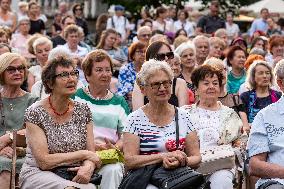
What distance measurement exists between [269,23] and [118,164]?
46.7 feet

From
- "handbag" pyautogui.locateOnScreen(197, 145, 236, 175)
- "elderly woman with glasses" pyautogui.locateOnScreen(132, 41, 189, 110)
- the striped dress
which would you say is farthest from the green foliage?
"handbag" pyautogui.locateOnScreen(197, 145, 236, 175)

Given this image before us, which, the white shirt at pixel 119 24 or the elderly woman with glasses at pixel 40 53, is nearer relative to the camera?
the elderly woman with glasses at pixel 40 53

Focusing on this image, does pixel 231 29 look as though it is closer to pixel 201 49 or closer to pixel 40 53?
pixel 201 49

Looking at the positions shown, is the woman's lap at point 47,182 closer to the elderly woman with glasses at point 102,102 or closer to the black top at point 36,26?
the elderly woman with glasses at point 102,102

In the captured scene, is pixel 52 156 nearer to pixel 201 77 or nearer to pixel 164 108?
pixel 164 108

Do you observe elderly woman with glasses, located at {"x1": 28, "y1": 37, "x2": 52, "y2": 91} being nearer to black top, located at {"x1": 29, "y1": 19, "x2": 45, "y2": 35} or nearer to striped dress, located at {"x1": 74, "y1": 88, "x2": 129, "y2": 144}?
striped dress, located at {"x1": 74, "y1": 88, "x2": 129, "y2": 144}

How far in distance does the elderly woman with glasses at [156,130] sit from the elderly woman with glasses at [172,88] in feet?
5.87

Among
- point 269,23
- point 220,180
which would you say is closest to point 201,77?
point 220,180

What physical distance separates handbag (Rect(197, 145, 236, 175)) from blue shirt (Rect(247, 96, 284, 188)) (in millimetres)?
952

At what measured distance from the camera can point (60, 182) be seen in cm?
731

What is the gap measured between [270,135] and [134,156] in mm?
1191

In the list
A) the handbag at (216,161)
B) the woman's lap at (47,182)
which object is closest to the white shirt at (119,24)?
the handbag at (216,161)

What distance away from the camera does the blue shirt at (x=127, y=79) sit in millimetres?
11195

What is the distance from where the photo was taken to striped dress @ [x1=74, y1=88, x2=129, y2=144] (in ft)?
28.6
